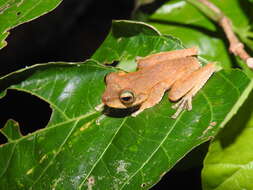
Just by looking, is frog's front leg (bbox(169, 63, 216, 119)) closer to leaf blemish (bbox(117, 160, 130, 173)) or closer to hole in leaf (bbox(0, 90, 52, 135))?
leaf blemish (bbox(117, 160, 130, 173))

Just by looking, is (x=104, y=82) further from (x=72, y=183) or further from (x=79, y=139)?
(x=72, y=183)

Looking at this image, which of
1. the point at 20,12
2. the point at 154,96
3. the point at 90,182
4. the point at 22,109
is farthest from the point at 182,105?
the point at 22,109

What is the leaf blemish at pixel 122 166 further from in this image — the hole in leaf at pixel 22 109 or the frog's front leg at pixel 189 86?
the hole in leaf at pixel 22 109

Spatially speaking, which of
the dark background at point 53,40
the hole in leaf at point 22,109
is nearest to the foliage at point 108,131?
the dark background at point 53,40

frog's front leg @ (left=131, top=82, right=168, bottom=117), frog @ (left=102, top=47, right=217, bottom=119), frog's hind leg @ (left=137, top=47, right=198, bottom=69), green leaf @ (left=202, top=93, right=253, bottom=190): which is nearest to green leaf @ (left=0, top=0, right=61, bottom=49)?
frog @ (left=102, top=47, right=217, bottom=119)

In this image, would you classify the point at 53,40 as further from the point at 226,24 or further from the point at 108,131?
the point at 108,131
